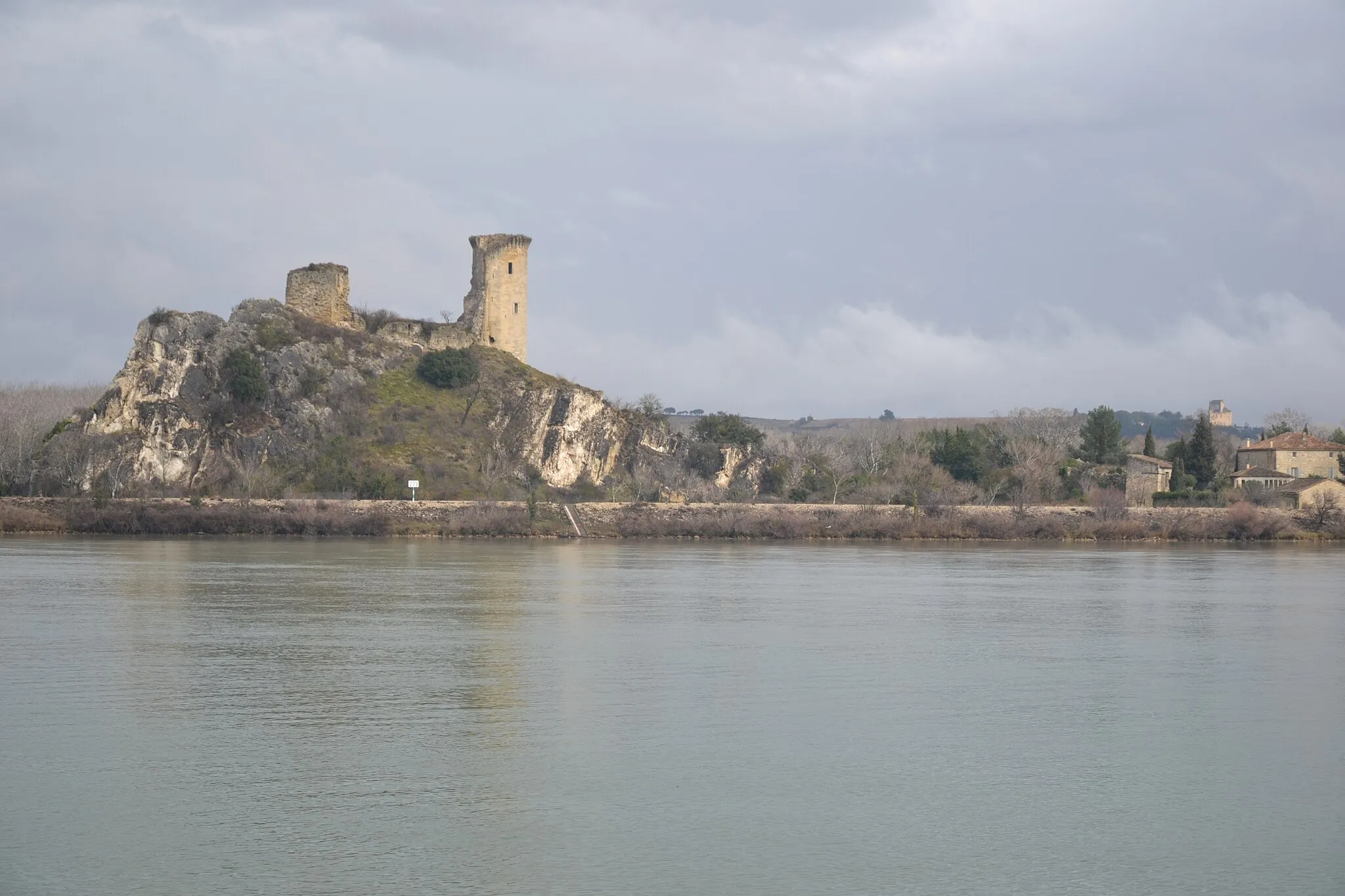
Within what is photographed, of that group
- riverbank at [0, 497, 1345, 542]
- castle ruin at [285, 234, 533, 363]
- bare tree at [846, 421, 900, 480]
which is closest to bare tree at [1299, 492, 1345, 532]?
riverbank at [0, 497, 1345, 542]

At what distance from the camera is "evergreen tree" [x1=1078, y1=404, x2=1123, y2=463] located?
95.8 metres

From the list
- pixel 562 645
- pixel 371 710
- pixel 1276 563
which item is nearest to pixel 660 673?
pixel 562 645

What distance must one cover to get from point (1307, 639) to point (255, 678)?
20200 mm

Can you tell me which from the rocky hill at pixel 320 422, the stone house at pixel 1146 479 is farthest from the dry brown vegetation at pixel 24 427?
the stone house at pixel 1146 479

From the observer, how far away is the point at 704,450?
90.9m

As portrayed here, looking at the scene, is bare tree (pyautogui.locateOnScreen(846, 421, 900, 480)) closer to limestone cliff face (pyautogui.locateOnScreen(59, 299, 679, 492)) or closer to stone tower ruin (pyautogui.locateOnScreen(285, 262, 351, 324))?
limestone cliff face (pyautogui.locateOnScreen(59, 299, 679, 492))

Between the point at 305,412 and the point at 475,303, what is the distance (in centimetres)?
1706

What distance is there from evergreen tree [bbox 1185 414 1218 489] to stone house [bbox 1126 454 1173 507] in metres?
2.09

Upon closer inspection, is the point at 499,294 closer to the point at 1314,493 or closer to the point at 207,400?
the point at 207,400

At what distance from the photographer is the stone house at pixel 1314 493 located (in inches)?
3100

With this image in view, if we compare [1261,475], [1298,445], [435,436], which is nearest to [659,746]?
[435,436]

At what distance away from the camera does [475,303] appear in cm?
8981

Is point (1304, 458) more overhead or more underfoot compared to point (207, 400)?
more underfoot

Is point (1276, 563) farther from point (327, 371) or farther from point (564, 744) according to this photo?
point (327, 371)
